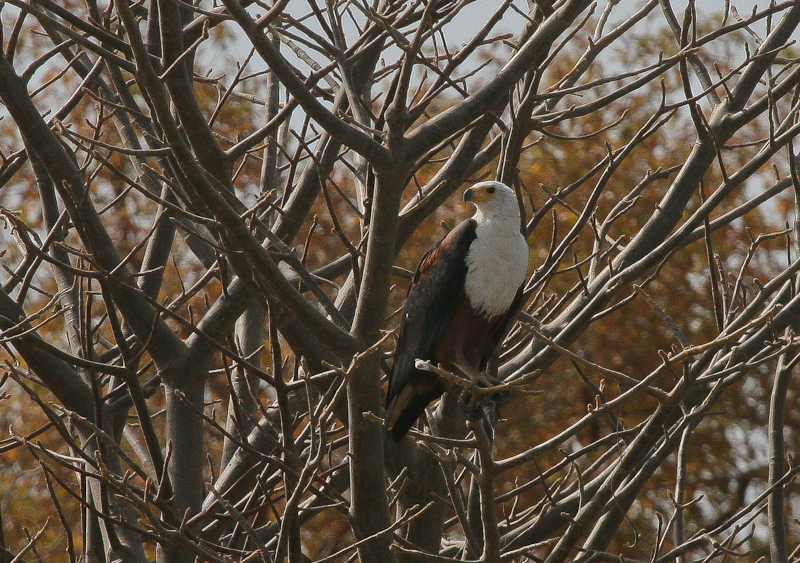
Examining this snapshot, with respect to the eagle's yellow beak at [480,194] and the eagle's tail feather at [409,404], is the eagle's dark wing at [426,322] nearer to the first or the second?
the eagle's tail feather at [409,404]

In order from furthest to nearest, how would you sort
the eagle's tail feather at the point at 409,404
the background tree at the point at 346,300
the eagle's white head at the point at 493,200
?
the eagle's white head at the point at 493,200 → the eagle's tail feather at the point at 409,404 → the background tree at the point at 346,300

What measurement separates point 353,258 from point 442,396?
1095 millimetres

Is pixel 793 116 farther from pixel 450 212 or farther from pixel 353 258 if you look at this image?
pixel 450 212

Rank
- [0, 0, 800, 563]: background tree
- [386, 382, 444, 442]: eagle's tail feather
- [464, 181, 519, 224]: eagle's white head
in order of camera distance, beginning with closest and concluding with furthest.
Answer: [0, 0, 800, 563]: background tree < [386, 382, 444, 442]: eagle's tail feather < [464, 181, 519, 224]: eagle's white head

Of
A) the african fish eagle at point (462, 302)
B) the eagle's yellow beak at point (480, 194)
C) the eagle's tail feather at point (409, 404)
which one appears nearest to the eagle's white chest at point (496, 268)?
the african fish eagle at point (462, 302)

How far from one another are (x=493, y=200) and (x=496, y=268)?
13.5 inches

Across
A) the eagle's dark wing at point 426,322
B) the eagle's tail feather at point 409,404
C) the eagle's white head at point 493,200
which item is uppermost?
the eagle's white head at point 493,200

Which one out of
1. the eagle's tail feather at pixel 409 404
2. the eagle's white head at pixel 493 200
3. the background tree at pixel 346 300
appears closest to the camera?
the background tree at pixel 346 300

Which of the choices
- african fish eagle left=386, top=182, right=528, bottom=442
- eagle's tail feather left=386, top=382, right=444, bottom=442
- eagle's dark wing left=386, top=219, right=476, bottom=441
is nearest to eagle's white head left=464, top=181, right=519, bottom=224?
african fish eagle left=386, top=182, right=528, bottom=442

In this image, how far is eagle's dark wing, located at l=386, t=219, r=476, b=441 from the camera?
394cm

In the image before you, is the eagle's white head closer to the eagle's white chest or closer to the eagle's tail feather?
the eagle's white chest

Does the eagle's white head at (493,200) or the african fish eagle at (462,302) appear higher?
the eagle's white head at (493,200)

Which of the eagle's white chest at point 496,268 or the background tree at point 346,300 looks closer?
the background tree at point 346,300

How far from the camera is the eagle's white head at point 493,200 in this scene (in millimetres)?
4074
